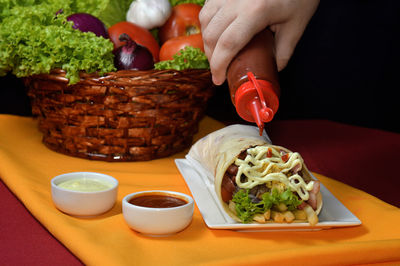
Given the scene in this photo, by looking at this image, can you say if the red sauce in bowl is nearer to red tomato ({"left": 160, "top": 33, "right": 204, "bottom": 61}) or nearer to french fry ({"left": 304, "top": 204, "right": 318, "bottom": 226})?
french fry ({"left": 304, "top": 204, "right": 318, "bottom": 226})

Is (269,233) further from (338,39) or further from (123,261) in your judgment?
(338,39)

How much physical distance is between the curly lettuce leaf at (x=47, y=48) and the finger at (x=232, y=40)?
0.57 metres

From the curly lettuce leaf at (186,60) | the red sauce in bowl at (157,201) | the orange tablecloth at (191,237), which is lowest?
the orange tablecloth at (191,237)

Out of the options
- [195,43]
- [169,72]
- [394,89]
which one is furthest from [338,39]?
[169,72]

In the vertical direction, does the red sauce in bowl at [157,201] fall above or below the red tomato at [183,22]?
below

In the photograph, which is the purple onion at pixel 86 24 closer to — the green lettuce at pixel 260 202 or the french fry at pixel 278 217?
the green lettuce at pixel 260 202

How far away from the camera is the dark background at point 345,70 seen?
301 cm

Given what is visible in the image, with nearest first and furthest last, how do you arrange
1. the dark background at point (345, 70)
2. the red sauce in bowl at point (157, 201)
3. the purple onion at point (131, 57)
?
the red sauce in bowl at point (157, 201), the purple onion at point (131, 57), the dark background at point (345, 70)

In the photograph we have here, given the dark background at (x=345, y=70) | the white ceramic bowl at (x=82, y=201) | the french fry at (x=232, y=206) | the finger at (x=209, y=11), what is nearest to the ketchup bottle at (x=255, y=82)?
the finger at (x=209, y=11)

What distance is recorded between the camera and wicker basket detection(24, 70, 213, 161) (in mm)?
1821

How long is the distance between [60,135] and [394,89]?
225 cm

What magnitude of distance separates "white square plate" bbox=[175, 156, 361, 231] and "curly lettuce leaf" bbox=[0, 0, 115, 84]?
532mm

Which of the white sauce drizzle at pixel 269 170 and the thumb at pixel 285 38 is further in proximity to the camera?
the thumb at pixel 285 38

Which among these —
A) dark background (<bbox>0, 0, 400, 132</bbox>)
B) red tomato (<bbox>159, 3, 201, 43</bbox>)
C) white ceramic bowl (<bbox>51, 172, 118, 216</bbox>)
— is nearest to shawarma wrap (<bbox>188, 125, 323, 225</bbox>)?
white ceramic bowl (<bbox>51, 172, 118, 216</bbox>)
